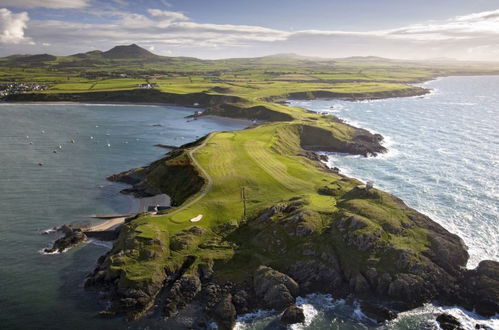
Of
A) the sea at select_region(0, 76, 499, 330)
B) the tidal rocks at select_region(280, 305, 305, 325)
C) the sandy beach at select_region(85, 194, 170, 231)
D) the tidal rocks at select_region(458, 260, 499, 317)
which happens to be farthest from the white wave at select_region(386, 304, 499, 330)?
the sandy beach at select_region(85, 194, 170, 231)

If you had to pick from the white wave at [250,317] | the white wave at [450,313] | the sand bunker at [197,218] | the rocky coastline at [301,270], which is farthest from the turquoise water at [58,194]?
the white wave at [450,313]

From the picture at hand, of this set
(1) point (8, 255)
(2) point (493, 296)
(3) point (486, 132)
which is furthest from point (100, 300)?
(3) point (486, 132)

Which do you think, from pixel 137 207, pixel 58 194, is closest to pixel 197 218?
pixel 137 207

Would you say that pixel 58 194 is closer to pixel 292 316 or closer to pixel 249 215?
pixel 249 215

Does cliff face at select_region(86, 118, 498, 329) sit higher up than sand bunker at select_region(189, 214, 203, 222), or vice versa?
sand bunker at select_region(189, 214, 203, 222)

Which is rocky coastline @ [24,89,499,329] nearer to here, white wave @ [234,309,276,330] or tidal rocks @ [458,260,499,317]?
tidal rocks @ [458,260,499,317]

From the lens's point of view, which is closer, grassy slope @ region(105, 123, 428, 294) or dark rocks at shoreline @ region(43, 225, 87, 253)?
grassy slope @ region(105, 123, 428, 294)
